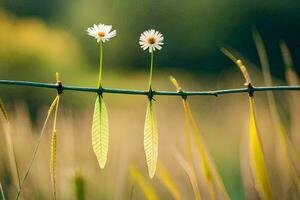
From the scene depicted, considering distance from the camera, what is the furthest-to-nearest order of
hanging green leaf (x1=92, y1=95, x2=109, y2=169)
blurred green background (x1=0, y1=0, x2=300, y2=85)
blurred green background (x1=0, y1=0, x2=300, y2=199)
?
blurred green background (x1=0, y1=0, x2=300, y2=85)
blurred green background (x1=0, y1=0, x2=300, y2=199)
hanging green leaf (x1=92, y1=95, x2=109, y2=169)

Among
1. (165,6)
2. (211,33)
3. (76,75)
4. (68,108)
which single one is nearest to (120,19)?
(165,6)

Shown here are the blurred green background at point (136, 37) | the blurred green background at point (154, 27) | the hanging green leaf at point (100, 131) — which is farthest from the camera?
the blurred green background at point (154, 27)

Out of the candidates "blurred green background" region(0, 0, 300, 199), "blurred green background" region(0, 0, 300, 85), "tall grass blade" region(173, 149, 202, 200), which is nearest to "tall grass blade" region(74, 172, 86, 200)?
"tall grass blade" region(173, 149, 202, 200)

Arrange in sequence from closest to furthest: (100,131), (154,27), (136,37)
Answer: (100,131), (154,27), (136,37)

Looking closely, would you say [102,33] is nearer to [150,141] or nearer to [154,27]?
[150,141]

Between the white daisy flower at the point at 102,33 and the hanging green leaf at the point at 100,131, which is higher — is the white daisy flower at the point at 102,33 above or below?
above

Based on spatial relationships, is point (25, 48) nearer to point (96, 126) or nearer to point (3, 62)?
point (3, 62)

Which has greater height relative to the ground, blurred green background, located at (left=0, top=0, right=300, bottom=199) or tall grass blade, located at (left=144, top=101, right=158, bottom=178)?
blurred green background, located at (left=0, top=0, right=300, bottom=199)

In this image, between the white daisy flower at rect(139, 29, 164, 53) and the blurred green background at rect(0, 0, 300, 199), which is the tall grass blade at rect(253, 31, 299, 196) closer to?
the white daisy flower at rect(139, 29, 164, 53)

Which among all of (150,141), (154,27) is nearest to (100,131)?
(150,141)

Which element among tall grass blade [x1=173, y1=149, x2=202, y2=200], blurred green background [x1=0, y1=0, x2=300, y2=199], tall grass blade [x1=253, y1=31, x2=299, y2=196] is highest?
blurred green background [x1=0, y1=0, x2=300, y2=199]

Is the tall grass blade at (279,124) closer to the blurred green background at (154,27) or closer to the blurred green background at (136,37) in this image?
the blurred green background at (136,37)

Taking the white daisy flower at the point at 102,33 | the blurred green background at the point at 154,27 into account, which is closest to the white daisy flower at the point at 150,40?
the white daisy flower at the point at 102,33
